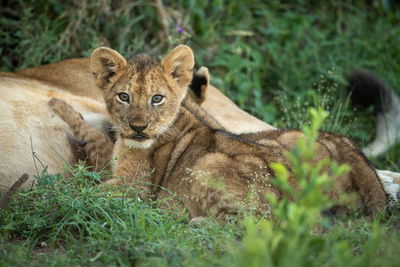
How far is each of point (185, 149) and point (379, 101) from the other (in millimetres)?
2386

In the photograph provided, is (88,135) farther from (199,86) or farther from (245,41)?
(245,41)

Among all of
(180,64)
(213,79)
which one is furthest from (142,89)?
(213,79)

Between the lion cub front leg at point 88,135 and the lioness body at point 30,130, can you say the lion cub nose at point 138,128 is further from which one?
the lion cub front leg at point 88,135

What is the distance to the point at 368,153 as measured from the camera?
180 inches

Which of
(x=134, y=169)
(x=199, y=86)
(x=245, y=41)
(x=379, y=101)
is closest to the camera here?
(x=134, y=169)

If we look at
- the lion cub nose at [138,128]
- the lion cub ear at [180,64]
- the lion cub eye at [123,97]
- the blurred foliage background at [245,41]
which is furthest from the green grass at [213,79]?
the lion cub ear at [180,64]

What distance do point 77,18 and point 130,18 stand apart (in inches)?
23.5

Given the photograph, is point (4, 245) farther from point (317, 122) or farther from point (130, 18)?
point (130, 18)

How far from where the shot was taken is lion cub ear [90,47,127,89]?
334 cm

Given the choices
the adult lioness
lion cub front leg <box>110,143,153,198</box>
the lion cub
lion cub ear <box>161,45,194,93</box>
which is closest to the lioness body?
the adult lioness

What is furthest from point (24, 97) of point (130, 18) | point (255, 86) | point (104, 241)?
point (255, 86)

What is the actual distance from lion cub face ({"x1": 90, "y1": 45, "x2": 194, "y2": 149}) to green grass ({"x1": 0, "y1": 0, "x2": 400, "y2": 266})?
0.39 m

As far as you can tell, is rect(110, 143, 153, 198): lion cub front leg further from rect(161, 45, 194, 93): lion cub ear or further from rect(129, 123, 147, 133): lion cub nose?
rect(161, 45, 194, 93): lion cub ear

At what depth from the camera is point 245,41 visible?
6.46 m
